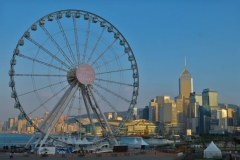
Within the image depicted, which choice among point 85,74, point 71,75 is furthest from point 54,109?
point 85,74

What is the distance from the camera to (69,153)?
145 feet

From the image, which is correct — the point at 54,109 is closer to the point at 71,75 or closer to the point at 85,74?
the point at 71,75

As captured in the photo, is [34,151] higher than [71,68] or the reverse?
the reverse

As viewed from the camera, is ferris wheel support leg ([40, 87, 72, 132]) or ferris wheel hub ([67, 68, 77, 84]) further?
ferris wheel hub ([67, 68, 77, 84])

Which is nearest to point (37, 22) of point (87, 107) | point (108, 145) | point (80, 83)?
point (80, 83)

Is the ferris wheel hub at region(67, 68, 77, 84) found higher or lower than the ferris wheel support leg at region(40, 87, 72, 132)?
higher

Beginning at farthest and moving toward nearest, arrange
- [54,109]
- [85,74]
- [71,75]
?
[85,74], [71,75], [54,109]

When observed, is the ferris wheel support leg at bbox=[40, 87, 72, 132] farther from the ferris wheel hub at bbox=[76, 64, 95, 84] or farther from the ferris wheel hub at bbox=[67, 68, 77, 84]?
the ferris wheel hub at bbox=[76, 64, 95, 84]

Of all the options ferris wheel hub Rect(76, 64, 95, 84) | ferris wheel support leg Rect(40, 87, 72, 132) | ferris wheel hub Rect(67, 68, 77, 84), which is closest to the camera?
ferris wheel support leg Rect(40, 87, 72, 132)

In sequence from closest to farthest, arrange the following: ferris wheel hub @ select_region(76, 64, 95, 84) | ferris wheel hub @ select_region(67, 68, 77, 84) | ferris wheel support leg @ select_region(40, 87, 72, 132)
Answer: ferris wheel support leg @ select_region(40, 87, 72, 132)
ferris wheel hub @ select_region(67, 68, 77, 84)
ferris wheel hub @ select_region(76, 64, 95, 84)

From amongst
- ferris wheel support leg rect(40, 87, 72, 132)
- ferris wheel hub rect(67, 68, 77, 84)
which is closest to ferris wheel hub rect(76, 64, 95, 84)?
ferris wheel hub rect(67, 68, 77, 84)

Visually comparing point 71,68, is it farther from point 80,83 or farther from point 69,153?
point 69,153

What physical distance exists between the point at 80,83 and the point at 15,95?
819 centimetres

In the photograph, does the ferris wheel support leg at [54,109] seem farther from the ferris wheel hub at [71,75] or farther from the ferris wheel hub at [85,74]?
the ferris wheel hub at [85,74]
